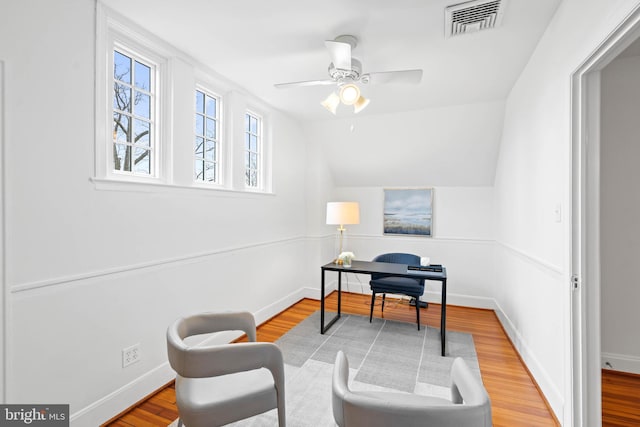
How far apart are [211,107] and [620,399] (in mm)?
4091

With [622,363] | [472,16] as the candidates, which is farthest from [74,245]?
[622,363]

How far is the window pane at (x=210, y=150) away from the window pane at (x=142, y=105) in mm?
641

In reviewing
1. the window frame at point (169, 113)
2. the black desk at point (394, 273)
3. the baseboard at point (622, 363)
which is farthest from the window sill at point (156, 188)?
the baseboard at point (622, 363)

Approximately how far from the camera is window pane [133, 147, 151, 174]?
7.44 feet

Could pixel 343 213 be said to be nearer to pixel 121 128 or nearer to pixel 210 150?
pixel 210 150

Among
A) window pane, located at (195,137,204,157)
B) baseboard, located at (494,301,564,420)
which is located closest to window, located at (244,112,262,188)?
window pane, located at (195,137,204,157)

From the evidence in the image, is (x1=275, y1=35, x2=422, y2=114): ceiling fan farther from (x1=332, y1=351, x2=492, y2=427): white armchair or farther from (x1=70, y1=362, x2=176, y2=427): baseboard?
(x1=70, y1=362, x2=176, y2=427): baseboard

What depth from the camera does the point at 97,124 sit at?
189cm

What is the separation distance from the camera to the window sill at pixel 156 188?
192cm

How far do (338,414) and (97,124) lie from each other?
209 centimetres

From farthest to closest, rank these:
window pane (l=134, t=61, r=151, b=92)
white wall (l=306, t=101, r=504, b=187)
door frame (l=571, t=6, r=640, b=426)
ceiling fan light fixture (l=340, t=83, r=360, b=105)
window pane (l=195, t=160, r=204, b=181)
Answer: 1. white wall (l=306, t=101, r=504, b=187)
2. window pane (l=195, t=160, r=204, b=181)
3. window pane (l=134, t=61, r=151, b=92)
4. ceiling fan light fixture (l=340, t=83, r=360, b=105)
5. door frame (l=571, t=6, r=640, b=426)

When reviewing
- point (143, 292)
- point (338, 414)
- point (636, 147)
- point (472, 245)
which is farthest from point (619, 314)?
point (143, 292)

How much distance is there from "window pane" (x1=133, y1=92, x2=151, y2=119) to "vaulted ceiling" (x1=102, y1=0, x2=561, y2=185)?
1.51 feet

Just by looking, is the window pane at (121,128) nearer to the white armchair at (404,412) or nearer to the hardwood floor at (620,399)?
the white armchair at (404,412)
